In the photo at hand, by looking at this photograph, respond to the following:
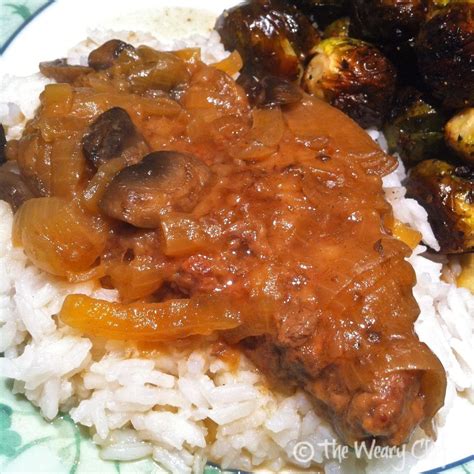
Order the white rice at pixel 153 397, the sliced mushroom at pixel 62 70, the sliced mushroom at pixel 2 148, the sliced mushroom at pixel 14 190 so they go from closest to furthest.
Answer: the white rice at pixel 153 397
the sliced mushroom at pixel 14 190
the sliced mushroom at pixel 2 148
the sliced mushroom at pixel 62 70

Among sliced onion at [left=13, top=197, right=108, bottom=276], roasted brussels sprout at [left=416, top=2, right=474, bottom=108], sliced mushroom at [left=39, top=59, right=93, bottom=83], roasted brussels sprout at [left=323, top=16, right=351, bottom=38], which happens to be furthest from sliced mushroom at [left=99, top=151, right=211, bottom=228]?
roasted brussels sprout at [left=323, top=16, right=351, bottom=38]

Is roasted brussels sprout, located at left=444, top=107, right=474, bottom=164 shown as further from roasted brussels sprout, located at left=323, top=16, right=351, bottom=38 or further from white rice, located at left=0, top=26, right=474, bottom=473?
white rice, located at left=0, top=26, right=474, bottom=473

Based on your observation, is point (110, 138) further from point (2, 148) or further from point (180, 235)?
point (2, 148)

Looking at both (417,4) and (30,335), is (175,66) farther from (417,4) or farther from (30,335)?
(30,335)

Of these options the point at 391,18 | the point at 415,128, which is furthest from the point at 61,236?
the point at 391,18

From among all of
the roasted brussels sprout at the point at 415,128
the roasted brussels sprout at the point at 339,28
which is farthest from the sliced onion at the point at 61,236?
the roasted brussels sprout at the point at 339,28

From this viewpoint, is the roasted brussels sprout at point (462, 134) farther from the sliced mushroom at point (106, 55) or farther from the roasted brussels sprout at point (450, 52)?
the sliced mushroom at point (106, 55)

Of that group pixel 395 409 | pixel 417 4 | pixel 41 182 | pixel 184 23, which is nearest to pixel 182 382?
pixel 395 409
